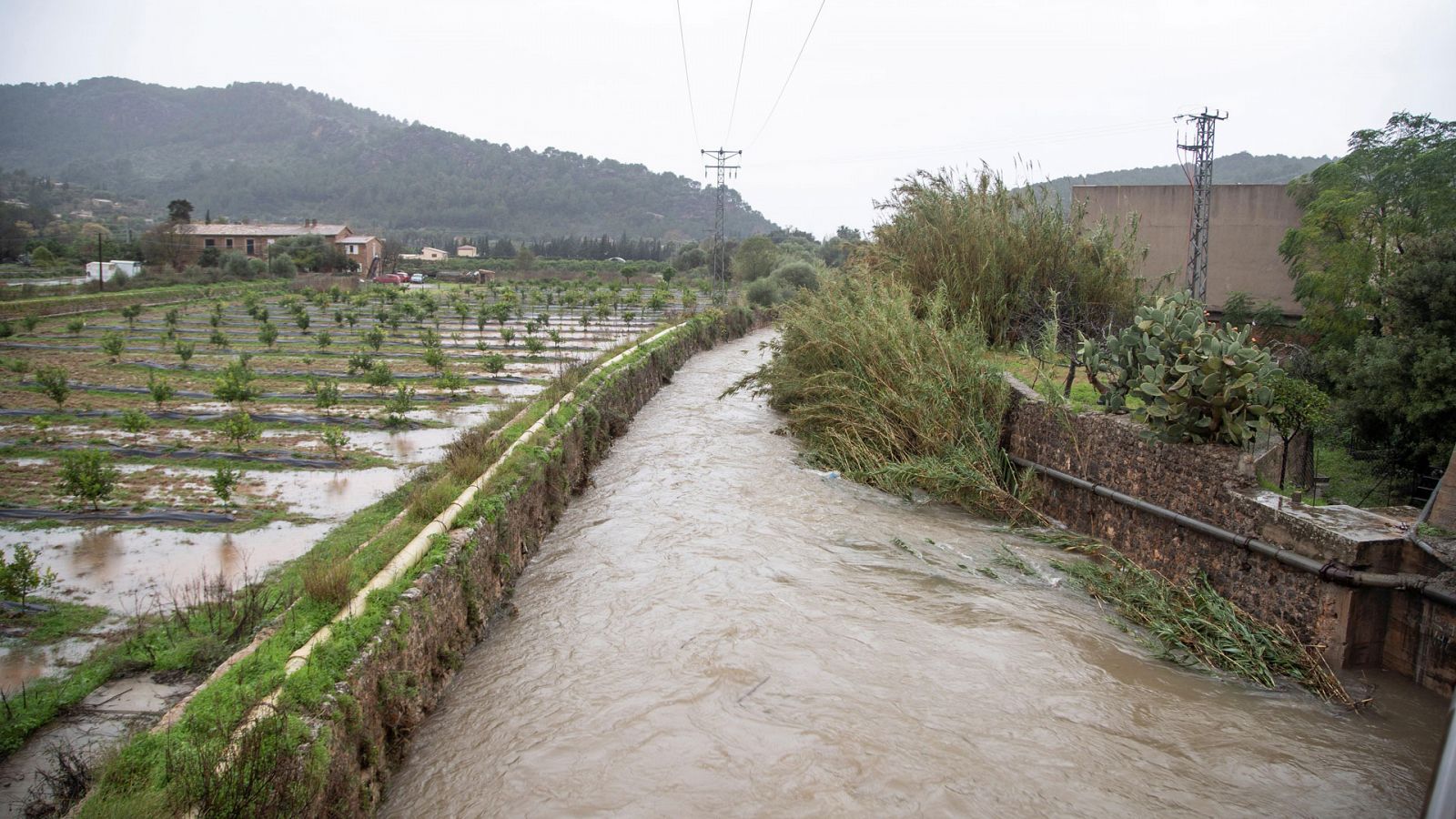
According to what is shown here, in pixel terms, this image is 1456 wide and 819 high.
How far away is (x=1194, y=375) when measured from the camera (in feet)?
26.7

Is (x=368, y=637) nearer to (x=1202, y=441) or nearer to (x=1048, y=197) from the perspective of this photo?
(x=1202, y=441)

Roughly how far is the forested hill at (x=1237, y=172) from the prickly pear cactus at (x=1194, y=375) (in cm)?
4195

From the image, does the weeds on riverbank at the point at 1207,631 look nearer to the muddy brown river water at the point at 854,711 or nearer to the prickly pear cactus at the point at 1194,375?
the muddy brown river water at the point at 854,711

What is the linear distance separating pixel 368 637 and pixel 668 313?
100.0ft

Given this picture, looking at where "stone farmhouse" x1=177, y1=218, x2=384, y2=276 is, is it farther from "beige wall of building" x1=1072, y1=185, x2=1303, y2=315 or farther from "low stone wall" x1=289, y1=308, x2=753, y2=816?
"low stone wall" x1=289, y1=308, x2=753, y2=816

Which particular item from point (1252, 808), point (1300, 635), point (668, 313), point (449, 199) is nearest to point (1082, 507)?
point (1300, 635)

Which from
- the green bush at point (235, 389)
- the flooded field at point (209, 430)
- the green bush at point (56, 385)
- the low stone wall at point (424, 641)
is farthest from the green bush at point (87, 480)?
the green bush at point (56, 385)

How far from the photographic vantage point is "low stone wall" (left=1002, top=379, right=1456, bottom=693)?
6.53m

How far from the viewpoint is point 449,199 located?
13462 cm

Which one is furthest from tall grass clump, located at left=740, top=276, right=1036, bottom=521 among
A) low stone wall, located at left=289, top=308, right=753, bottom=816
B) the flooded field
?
the flooded field

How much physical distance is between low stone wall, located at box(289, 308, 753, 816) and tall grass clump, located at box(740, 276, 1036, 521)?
4.25 metres

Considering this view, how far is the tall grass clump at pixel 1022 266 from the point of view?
14.9 meters

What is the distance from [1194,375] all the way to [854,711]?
461 centimetres

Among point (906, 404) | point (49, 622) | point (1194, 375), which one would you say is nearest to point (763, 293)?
point (906, 404)
